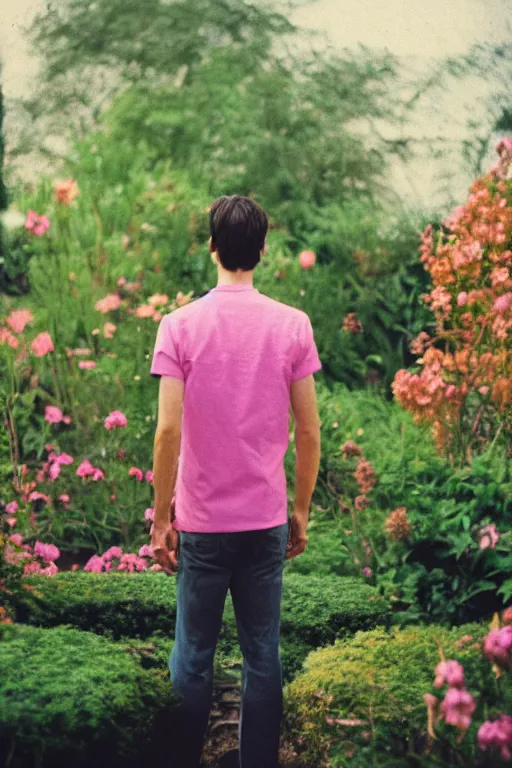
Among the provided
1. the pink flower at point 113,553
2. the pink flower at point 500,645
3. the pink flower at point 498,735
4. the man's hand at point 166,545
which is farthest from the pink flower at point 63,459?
the pink flower at point 498,735

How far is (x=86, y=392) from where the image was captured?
6.29m

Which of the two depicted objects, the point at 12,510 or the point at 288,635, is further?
the point at 12,510

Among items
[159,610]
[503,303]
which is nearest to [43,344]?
[159,610]

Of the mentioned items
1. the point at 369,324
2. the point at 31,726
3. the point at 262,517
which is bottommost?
the point at 369,324

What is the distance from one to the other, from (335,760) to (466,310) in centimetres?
301

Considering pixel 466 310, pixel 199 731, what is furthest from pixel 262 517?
pixel 466 310

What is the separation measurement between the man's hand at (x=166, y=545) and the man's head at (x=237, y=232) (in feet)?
2.49

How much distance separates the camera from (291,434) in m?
6.07

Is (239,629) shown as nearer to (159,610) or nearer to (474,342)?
(159,610)

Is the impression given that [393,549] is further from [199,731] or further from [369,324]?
[369,324]

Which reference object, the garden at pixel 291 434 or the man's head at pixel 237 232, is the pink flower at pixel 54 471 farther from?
the man's head at pixel 237 232

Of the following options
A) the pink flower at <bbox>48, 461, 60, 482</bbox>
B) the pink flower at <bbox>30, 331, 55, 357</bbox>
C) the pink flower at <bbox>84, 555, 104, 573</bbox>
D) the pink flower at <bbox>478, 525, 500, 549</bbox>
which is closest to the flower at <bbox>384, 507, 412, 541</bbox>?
the pink flower at <bbox>478, 525, 500, 549</bbox>

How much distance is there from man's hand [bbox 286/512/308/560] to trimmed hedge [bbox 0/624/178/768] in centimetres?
53

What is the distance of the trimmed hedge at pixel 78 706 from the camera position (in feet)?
8.26
